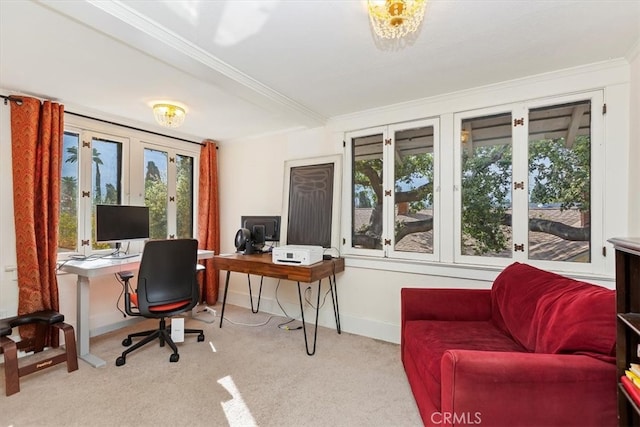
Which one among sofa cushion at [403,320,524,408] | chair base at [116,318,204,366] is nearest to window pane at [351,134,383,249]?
sofa cushion at [403,320,524,408]

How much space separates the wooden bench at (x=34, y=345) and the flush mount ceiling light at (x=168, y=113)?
1880mm

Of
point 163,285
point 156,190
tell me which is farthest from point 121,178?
point 163,285

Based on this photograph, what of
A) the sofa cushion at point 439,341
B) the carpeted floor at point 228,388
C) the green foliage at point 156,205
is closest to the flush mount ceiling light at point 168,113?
the green foliage at point 156,205

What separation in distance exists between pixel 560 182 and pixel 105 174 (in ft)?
14.0

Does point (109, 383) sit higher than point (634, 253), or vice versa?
point (634, 253)

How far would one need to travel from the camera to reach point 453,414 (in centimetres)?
118

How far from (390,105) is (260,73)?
4.35ft

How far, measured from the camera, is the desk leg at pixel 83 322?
2494 millimetres

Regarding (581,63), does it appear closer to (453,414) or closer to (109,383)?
(453,414)

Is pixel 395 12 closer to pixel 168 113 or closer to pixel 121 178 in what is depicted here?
pixel 168 113

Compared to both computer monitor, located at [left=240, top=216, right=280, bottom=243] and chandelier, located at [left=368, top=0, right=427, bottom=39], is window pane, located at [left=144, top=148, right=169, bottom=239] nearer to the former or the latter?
computer monitor, located at [left=240, top=216, right=280, bottom=243]

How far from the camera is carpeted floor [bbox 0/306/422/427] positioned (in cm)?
176

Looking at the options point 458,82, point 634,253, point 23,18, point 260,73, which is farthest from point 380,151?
point 23,18

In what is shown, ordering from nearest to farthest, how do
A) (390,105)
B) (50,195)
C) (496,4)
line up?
(496,4)
(50,195)
(390,105)
